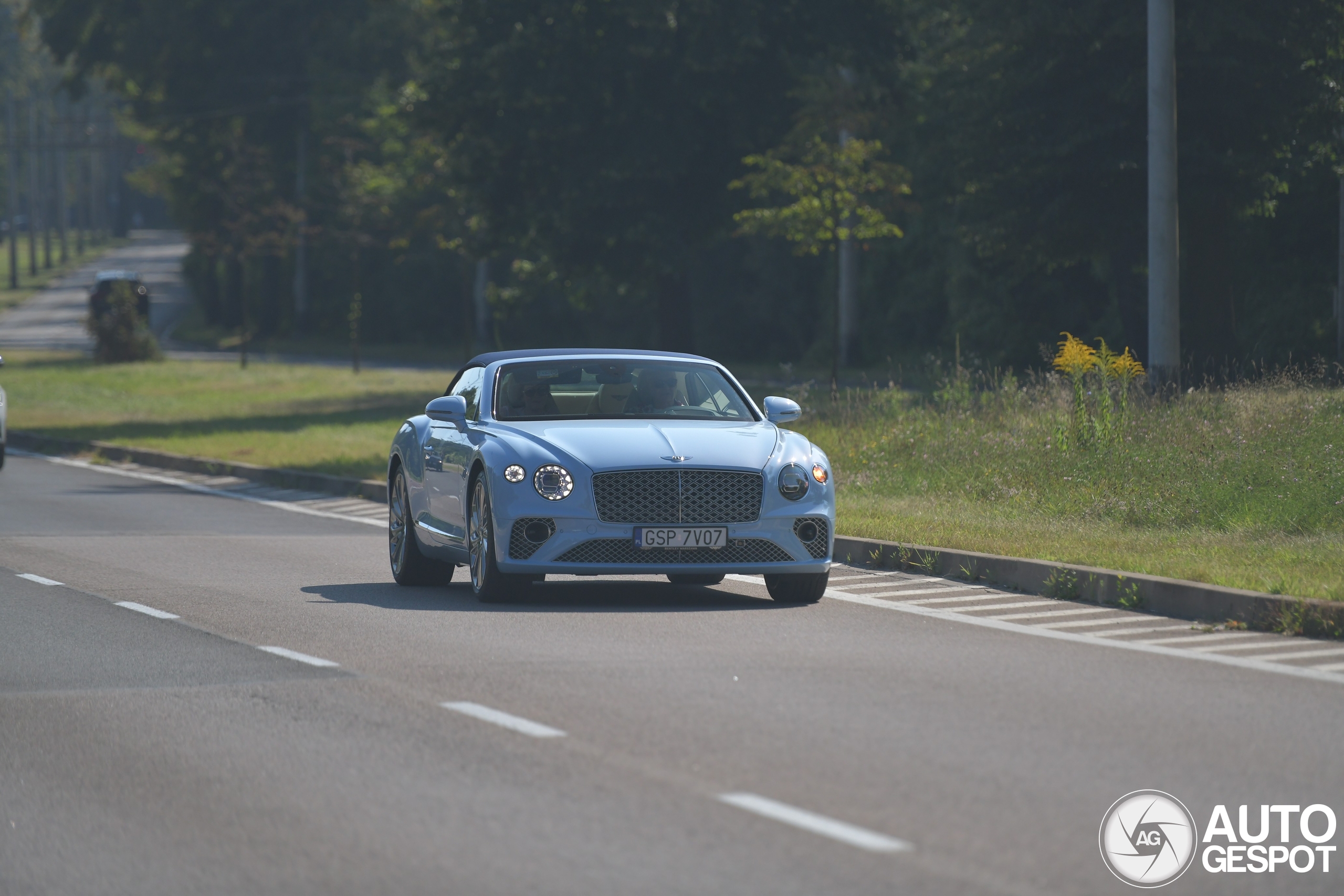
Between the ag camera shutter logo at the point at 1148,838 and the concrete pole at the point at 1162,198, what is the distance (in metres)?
14.7

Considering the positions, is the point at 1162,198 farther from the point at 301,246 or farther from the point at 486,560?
the point at 301,246

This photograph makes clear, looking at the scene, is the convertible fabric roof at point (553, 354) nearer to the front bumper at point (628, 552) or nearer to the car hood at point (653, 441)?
the car hood at point (653, 441)

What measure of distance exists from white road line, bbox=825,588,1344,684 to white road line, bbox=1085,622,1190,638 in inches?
2.9

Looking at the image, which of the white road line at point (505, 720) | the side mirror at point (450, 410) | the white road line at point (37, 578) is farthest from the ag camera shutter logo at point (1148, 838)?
the white road line at point (37, 578)

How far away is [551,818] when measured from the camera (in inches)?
247

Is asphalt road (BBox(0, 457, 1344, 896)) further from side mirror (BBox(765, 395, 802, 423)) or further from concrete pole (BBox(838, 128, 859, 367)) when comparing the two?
concrete pole (BBox(838, 128, 859, 367))

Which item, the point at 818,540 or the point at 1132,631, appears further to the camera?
the point at 818,540

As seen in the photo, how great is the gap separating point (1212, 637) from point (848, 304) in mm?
36146

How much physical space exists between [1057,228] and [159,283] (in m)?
94.8

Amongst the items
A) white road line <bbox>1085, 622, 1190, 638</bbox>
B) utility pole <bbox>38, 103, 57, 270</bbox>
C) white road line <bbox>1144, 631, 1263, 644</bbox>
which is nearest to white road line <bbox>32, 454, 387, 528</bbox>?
white road line <bbox>1085, 622, 1190, 638</bbox>

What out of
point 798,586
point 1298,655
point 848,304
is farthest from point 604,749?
point 848,304

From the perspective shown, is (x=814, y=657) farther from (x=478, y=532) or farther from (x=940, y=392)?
(x=940, y=392)

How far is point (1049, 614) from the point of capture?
1156 centimetres

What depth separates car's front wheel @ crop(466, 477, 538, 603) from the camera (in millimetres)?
11914
